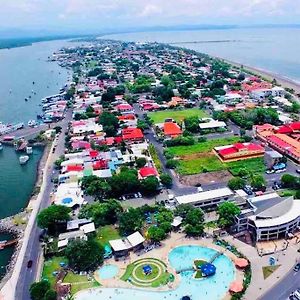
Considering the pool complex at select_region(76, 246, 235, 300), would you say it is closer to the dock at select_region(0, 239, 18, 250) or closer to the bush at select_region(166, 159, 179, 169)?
the dock at select_region(0, 239, 18, 250)

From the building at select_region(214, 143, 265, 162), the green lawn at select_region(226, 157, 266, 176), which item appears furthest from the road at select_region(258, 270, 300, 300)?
the building at select_region(214, 143, 265, 162)

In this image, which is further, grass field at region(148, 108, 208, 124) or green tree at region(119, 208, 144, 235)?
grass field at region(148, 108, 208, 124)

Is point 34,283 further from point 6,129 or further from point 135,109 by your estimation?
point 135,109

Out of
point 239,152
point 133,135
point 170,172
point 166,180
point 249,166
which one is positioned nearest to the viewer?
point 166,180

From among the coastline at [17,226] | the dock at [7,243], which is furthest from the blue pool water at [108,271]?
the dock at [7,243]

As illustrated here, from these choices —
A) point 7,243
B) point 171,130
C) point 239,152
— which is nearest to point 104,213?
point 7,243

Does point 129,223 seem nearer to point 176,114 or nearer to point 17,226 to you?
point 17,226

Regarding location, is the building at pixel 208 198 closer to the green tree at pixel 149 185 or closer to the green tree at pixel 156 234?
the green tree at pixel 149 185
